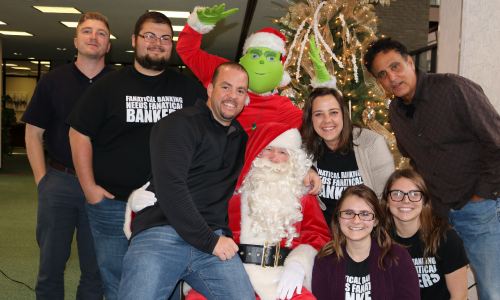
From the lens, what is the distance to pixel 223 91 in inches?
78.9

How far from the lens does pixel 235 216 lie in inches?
91.9

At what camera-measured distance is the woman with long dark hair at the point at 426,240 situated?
7.16ft

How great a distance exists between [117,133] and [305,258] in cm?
130

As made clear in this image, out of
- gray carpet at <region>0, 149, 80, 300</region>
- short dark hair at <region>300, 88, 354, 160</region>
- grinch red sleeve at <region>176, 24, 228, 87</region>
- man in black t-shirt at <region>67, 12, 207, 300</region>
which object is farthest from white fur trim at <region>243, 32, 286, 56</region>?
gray carpet at <region>0, 149, 80, 300</region>

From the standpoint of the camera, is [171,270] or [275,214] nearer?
[171,270]

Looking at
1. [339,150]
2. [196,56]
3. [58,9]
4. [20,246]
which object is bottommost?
[20,246]

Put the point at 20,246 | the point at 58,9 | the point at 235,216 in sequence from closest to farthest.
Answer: the point at 235,216
the point at 20,246
the point at 58,9

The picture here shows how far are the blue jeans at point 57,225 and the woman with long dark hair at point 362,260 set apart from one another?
154 centimetres

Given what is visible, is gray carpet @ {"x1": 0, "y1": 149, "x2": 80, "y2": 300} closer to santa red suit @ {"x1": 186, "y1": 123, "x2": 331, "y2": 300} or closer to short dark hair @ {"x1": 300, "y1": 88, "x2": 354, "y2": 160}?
santa red suit @ {"x1": 186, "y1": 123, "x2": 331, "y2": 300}

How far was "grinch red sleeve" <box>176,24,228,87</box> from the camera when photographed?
2.76m

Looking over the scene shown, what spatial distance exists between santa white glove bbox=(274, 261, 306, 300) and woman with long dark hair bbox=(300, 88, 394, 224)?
537 mm

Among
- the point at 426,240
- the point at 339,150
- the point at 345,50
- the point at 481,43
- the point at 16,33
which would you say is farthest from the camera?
the point at 16,33

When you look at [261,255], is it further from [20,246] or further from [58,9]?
→ [58,9]

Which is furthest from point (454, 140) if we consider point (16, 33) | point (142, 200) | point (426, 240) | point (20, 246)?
point (16, 33)
